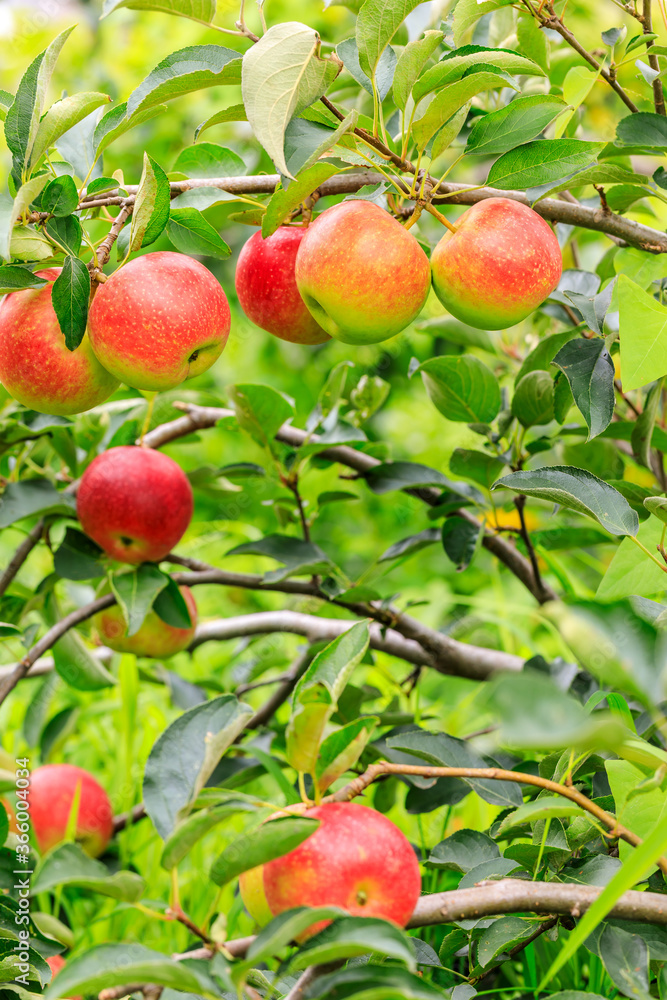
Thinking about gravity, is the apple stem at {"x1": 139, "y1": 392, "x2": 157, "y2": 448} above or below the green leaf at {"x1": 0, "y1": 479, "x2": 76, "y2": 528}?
above

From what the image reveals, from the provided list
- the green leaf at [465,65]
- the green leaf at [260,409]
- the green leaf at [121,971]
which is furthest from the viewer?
the green leaf at [260,409]

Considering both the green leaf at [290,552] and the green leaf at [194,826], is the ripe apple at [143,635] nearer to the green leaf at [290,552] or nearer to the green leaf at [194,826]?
the green leaf at [290,552]

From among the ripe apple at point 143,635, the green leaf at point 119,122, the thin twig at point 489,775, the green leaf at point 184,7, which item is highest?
the green leaf at point 184,7

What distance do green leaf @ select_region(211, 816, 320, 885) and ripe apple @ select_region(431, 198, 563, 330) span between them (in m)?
0.42

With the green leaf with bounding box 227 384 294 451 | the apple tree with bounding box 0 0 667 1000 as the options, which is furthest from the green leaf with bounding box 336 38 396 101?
the green leaf with bounding box 227 384 294 451

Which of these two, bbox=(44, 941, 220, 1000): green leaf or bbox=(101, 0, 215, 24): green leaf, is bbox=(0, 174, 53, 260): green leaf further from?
bbox=(44, 941, 220, 1000): green leaf

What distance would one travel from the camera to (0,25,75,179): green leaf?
58 centimetres

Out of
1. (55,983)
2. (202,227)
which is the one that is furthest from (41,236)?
(55,983)

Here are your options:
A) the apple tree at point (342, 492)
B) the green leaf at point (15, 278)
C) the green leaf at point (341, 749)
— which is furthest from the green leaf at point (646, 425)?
the green leaf at point (15, 278)

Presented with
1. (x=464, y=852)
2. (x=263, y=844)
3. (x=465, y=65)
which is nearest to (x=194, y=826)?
(x=263, y=844)

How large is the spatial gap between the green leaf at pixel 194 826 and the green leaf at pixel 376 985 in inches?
3.7

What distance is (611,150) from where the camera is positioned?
787 millimetres

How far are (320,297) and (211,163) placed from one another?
9.2 inches

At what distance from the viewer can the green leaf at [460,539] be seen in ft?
3.26
